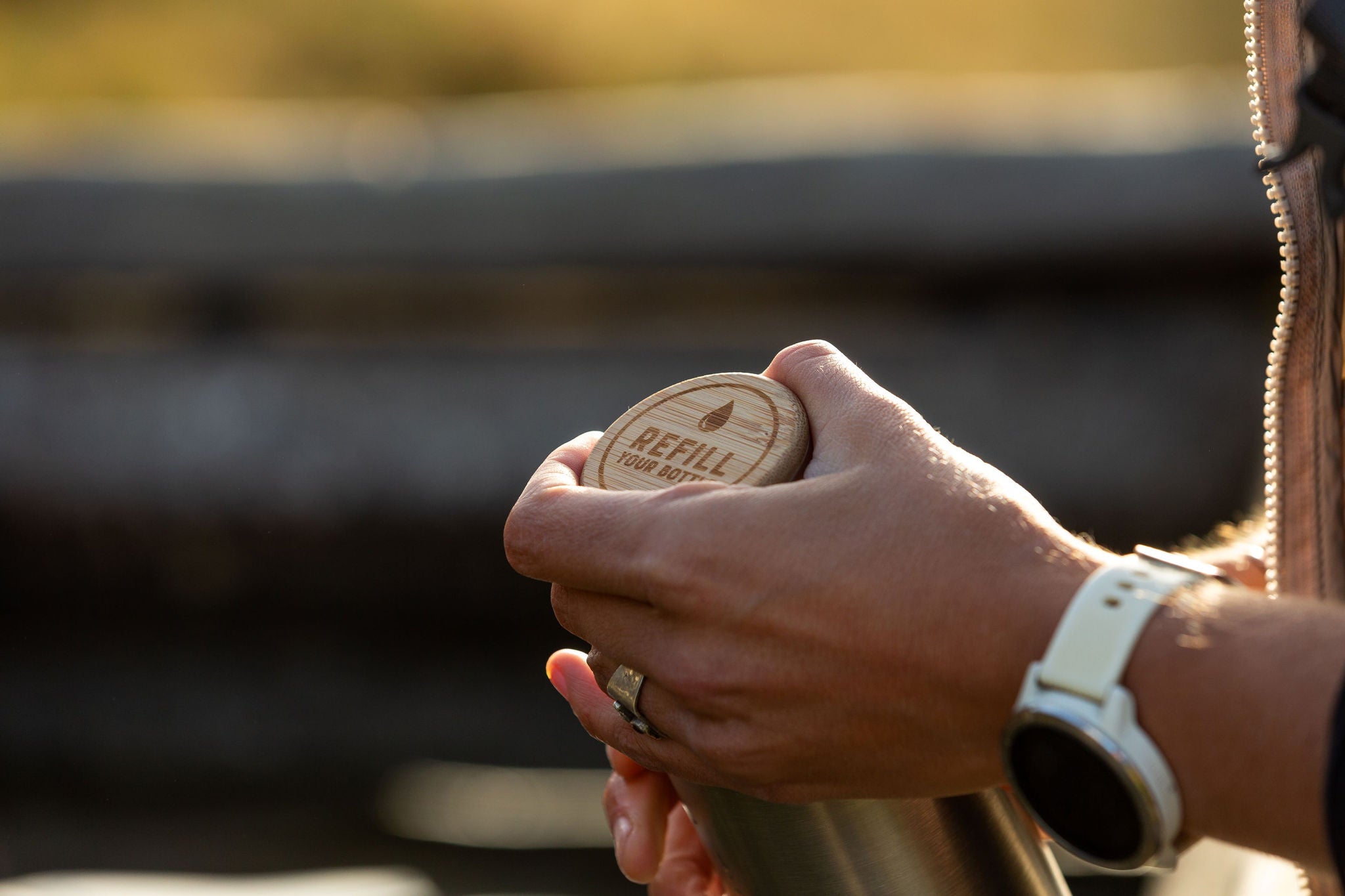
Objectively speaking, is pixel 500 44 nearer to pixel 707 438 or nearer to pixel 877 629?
Result: pixel 707 438

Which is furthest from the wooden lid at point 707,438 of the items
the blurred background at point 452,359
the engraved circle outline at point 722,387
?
the blurred background at point 452,359

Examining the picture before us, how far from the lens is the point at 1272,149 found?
3.31 ft

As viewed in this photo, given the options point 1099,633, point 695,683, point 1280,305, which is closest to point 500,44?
point 1280,305

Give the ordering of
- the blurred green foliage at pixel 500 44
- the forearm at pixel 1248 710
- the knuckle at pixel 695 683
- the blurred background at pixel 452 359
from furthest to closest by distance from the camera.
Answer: the blurred green foliage at pixel 500 44, the blurred background at pixel 452 359, the knuckle at pixel 695 683, the forearm at pixel 1248 710

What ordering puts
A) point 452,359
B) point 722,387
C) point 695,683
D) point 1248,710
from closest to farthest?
point 1248,710, point 695,683, point 722,387, point 452,359

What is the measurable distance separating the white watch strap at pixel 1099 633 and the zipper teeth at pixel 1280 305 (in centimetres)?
34

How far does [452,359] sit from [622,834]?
330 cm

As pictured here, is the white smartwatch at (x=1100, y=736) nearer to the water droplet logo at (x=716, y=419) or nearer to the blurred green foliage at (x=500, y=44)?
the water droplet logo at (x=716, y=419)

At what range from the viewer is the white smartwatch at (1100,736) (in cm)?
66

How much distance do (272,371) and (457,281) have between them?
0.76 meters

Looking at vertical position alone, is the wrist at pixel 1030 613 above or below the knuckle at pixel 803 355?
below

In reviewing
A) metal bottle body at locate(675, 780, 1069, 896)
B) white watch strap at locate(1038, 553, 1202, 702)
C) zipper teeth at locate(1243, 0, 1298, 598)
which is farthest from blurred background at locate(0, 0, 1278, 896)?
white watch strap at locate(1038, 553, 1202, 702)

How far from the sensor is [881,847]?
2.71 ft

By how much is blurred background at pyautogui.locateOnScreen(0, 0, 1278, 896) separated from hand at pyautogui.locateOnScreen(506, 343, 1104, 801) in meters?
3.17
